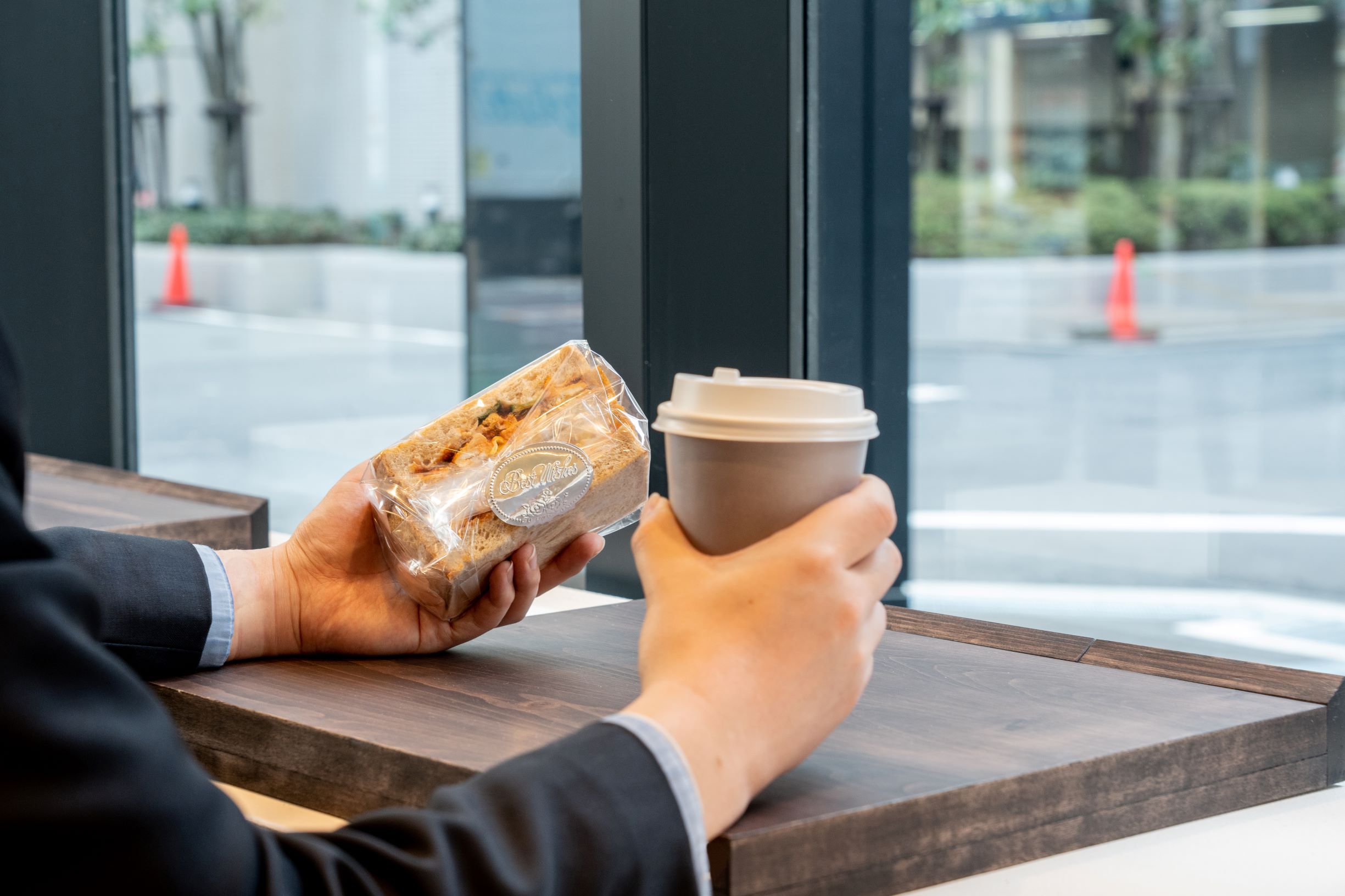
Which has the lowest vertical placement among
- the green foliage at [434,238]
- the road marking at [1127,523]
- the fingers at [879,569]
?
the road marking at [1127,523]

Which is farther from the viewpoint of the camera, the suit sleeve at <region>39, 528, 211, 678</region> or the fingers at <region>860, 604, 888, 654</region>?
the suit sleeve at <region>39, 528, 211, 678</region>

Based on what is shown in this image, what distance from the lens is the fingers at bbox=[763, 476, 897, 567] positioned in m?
0.55

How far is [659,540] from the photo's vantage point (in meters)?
0.60

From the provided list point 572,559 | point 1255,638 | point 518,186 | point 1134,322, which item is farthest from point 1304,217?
point 572,559

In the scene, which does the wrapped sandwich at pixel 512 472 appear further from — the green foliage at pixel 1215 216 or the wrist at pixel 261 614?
the green foliage at pixel 1215 216

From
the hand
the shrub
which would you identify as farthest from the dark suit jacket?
the shrub

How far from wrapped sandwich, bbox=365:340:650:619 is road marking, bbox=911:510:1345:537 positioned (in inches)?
130

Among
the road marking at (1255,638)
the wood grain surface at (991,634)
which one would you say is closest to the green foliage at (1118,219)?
the road marking at (1255,638)

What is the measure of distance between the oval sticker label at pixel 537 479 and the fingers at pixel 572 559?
78mm

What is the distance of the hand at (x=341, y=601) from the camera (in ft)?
2.79

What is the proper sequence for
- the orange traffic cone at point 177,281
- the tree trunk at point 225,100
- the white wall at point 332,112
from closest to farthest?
the white wall at point 332,112 → the orange traffic cone at point 177,281 → the tree trunk at point 225,100

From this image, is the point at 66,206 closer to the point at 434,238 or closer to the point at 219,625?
the point at 219,625

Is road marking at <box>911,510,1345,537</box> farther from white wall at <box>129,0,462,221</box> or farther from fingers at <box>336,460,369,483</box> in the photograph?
white wall at <box>129,0,462,221</box>

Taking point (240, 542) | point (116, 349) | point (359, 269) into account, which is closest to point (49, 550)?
point (240, 542)
